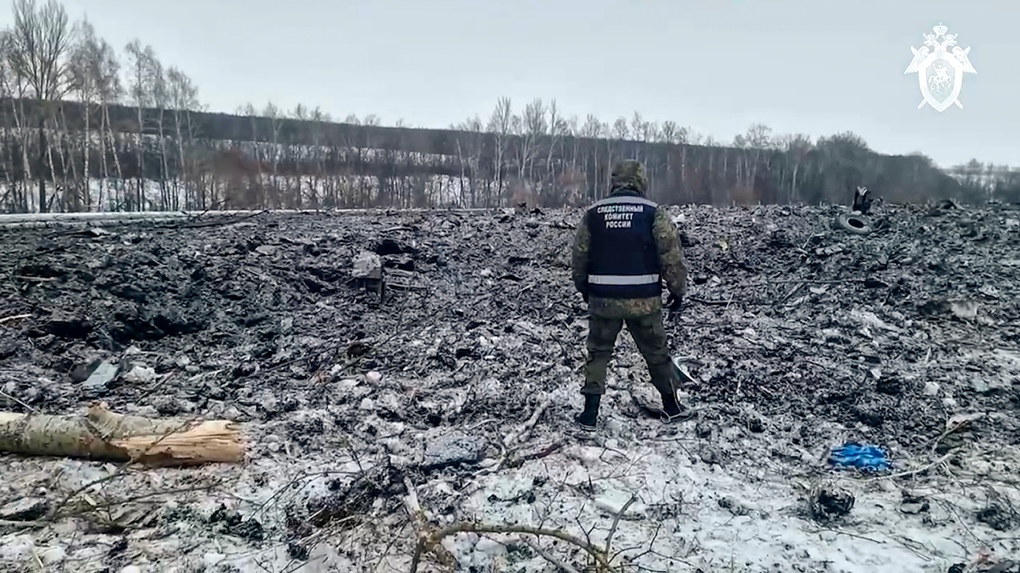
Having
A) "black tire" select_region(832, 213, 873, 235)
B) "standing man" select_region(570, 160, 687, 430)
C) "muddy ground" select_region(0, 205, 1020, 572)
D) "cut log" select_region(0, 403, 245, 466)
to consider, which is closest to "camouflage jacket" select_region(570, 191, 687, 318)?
"standing man" select_region(570, 160, 687, 430)

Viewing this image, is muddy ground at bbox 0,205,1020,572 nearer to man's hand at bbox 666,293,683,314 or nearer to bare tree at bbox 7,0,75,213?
man's hand at bbox 666,293,683,314

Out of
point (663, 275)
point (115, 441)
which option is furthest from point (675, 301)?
point (115, 441)

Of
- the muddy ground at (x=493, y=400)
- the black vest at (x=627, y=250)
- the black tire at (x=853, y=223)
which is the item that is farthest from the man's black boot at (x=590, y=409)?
the black tire at (x=853, y=223)

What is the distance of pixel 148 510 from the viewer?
2.92 metres

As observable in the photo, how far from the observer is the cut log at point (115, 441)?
330 centimetres

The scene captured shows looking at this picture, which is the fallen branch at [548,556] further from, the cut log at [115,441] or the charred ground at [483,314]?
the cut log at [115,441]

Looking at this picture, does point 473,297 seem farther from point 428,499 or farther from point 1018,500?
point 1018,500

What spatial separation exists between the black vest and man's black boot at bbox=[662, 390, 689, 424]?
0.66 meters

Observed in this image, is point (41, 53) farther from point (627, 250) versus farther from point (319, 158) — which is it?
point (627, 250)

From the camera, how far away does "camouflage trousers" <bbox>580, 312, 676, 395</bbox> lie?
149 inches

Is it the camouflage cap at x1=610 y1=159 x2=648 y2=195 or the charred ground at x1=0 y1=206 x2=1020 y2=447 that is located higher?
the camouflage cap at x1=610 y1=159 x2=648 y2=195

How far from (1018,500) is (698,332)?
2862mm

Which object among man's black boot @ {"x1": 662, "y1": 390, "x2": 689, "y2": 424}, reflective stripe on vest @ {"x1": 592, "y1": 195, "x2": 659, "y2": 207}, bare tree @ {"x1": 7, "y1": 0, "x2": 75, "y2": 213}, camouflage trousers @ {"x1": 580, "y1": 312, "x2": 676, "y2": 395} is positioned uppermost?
bare tree @ {"x1": 7, "y1": 0, "x2": 75, "y2": 213}

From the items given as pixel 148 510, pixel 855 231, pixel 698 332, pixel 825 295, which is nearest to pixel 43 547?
pixel 148 510
